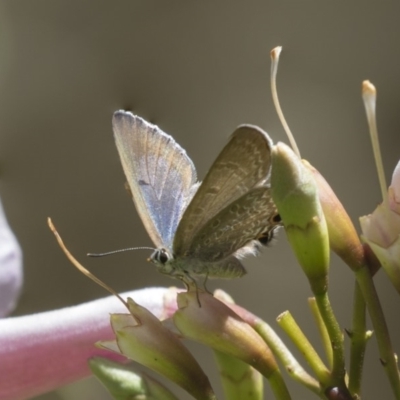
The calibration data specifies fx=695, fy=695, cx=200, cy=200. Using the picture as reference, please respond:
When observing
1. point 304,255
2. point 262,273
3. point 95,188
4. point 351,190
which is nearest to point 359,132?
point 351,190

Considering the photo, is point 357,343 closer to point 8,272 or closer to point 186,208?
point 186,208

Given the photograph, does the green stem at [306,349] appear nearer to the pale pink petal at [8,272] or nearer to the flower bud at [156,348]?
the flower bud at [156,348]

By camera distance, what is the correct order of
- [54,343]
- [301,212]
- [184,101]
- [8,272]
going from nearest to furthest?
[301,212]
[54,343]
[8,272]
[184,101]

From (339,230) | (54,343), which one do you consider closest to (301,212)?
(339,230)

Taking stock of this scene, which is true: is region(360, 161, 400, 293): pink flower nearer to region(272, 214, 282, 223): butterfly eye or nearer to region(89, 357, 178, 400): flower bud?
region(272, 214, 282, 223): butterfly eye

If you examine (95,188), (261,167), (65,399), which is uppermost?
(261,167)

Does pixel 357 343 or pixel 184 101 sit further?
pixel 184 101

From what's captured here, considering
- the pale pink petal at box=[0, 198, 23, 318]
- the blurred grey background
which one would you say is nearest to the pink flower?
the pale pink petal at box=[0, 198, 23, 318]

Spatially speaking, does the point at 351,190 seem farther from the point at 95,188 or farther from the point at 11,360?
the point at 11,360
